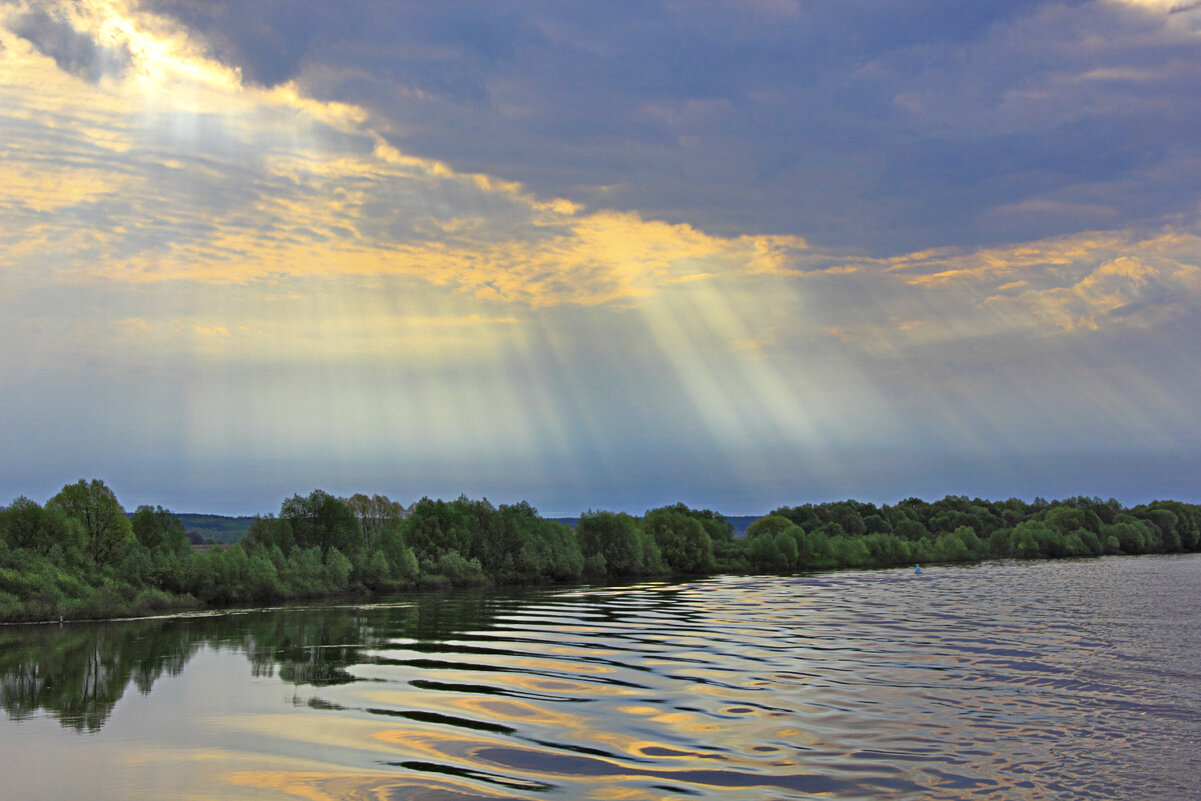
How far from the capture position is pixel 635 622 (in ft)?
156

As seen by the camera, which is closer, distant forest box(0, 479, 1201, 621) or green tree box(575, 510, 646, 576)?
distant forest box(0, 479, 1201, 621)

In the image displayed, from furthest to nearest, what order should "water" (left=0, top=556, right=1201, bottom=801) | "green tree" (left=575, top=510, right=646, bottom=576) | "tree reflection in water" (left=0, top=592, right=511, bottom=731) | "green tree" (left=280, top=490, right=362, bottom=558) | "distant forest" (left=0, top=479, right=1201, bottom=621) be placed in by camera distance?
1. "green tree" (left=575, top=510, right=646, bottom=576)
2. "green tree" (left=280, top=490, right=362, bottom=558)
3. "distant forest" (left=0, top=479, right=1201, bottom=621)
4. "tree reflection in water" (left=0, top=592, right=511, bottom=731)
5. "water" (left=0, top=556, right=1201, bottom=801)

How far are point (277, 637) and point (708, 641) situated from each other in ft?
76.2

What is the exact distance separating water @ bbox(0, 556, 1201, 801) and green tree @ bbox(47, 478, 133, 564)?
85.6 ft

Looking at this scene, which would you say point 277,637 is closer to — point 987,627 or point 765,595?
point 987,627

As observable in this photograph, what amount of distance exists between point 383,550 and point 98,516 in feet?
92.8

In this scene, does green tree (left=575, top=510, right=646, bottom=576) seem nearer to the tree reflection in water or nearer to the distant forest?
the distant forest

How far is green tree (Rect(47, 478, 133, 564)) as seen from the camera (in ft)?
227

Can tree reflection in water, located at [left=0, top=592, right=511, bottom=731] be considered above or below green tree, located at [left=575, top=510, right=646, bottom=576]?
below

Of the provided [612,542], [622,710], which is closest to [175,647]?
[622,710]

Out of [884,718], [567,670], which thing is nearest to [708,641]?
[567,670]

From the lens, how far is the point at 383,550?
3541 inches

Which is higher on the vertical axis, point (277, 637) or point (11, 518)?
point (11, 518)

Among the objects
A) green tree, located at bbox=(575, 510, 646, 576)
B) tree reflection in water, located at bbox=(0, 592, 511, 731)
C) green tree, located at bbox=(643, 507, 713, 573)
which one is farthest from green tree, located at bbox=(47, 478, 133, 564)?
green tree, located at bbox=(643, 507, 713, 573)
